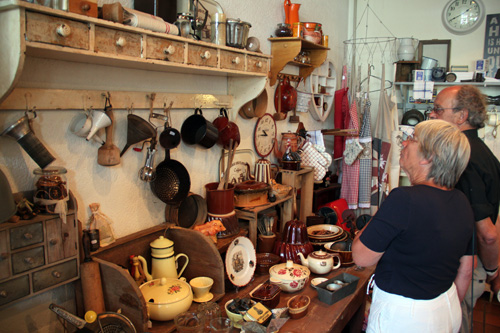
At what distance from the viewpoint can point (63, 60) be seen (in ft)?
4.92

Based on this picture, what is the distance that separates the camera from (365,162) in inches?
144

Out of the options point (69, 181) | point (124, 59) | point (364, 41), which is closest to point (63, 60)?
point (124, 59)

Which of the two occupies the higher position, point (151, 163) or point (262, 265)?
point (151, 163)

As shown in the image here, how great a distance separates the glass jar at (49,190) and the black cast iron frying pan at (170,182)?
1.79ft

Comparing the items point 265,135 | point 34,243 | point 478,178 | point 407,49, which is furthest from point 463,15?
point 34,243

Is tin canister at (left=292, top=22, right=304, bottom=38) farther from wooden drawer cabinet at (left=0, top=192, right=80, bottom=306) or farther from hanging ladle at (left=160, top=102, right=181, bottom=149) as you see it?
wooden drawer cabinet at (left=0, top=192, right=80, bottom=306)

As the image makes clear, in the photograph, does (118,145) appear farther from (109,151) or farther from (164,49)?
(164,49)

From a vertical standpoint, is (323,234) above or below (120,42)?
below

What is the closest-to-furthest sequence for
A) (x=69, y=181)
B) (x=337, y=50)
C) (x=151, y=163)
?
(x=69, y=181) → (x=151, y=163) → (x=337, y=50)

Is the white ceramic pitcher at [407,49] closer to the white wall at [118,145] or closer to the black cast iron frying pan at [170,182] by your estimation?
the white wall at [118,145]

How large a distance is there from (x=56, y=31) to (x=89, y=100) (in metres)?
0.42

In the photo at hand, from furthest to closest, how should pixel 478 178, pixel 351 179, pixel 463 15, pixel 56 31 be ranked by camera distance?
pixel 463 15 → pixel 351 179 → pixel 478 178 → pixel 56 31

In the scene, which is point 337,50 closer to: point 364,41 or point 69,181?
point 364,41

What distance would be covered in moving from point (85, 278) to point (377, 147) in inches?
120
